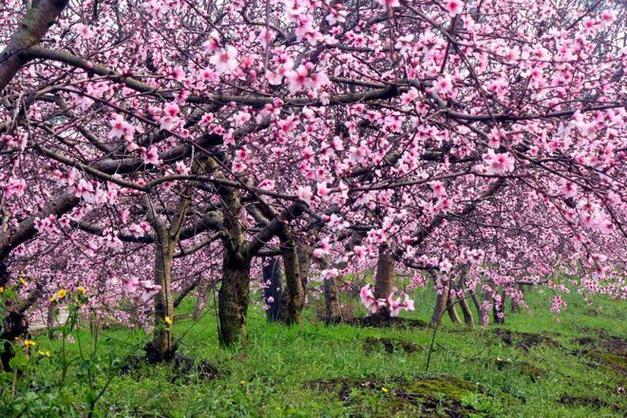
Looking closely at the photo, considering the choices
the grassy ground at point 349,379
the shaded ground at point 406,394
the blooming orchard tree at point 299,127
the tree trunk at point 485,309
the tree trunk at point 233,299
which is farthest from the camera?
the tree trunk at point 485,309

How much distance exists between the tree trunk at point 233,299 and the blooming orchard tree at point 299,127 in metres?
0.02

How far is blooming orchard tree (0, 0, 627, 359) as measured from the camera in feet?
14.2

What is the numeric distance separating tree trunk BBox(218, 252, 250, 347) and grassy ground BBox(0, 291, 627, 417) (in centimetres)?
30

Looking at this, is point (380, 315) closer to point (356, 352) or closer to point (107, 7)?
point (356, 352)

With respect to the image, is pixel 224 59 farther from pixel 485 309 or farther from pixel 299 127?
pixel 485 309

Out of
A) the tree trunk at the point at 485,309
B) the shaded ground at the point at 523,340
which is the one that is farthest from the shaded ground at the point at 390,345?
the tree trunk at the point at 485,309

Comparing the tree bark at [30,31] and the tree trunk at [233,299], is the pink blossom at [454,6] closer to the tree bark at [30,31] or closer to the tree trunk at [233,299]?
the tree bark at [30,31]

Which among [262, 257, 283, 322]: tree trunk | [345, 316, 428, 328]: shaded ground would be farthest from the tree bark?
[262, 257, 283, 322]: tree trunk

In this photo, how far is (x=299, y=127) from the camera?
25.1 ft

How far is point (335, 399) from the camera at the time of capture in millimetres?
5828

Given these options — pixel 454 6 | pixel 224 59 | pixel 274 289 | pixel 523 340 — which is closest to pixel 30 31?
pixel 224 59

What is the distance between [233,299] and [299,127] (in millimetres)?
3197

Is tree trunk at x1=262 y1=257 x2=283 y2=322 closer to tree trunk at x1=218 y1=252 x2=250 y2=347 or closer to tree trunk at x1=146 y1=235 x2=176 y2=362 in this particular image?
tree trunk at x1=218 y1=252 x2=250 y2=347

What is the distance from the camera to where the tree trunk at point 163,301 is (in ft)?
24.7
